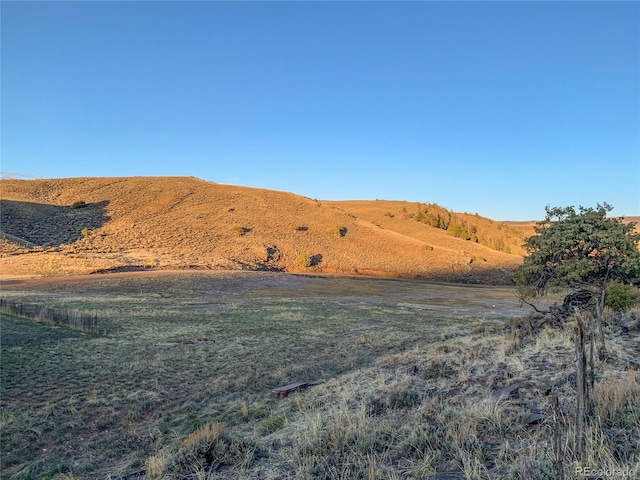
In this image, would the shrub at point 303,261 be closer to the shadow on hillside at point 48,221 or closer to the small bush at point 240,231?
the small bush at point 240,231

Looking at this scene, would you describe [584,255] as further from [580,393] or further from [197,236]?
[197,236]

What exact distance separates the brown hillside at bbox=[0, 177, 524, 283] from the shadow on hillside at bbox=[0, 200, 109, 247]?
0.42 ft

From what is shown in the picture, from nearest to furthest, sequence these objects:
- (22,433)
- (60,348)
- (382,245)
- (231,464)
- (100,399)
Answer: (231,464)
(22,433)
(100,399)
(60,348)
(382,245)

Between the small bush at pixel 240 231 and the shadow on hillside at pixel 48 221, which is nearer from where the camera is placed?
the shadow on hillside at pixel 48 221

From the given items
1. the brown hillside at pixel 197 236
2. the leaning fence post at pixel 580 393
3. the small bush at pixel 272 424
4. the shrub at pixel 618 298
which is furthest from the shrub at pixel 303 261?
the leaning fence post at pixel 580 393

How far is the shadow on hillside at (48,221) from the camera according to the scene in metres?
56.7

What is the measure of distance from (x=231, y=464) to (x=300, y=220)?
231 ft

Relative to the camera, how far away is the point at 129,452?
7.11m

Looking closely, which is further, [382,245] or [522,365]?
[382,245]

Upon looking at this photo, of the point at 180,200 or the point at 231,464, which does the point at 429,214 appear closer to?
the point at 180,200

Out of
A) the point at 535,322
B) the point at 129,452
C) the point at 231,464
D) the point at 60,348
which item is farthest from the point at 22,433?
the point at 535,322

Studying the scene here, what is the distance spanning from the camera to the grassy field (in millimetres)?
4855
